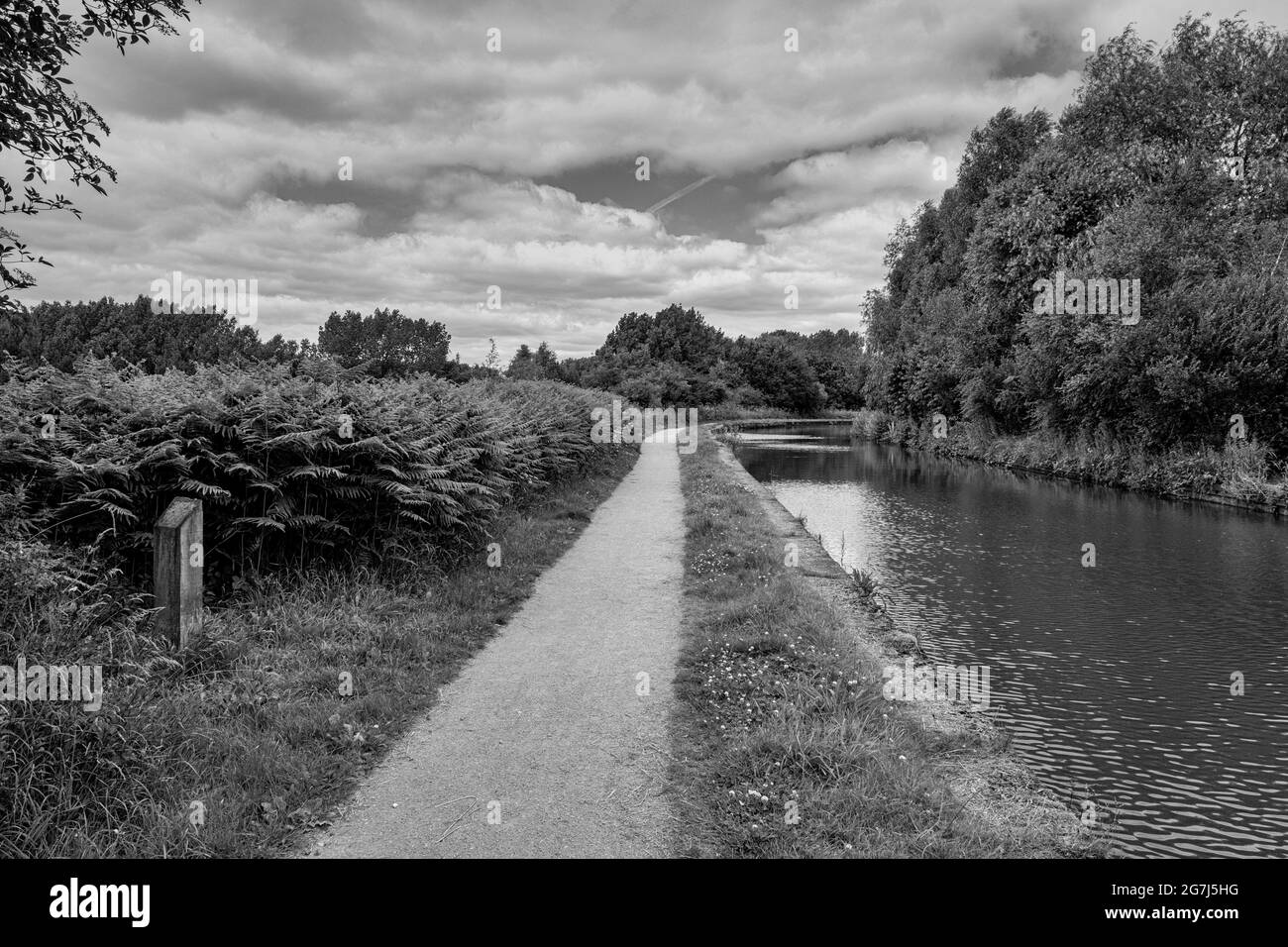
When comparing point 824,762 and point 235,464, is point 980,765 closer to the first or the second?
point 824,762

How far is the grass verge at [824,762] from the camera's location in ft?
11.8

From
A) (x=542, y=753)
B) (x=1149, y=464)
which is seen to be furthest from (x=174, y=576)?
(x=1149, y=464)

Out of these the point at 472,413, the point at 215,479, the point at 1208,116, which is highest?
the point at 1208,116

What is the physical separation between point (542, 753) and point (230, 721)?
1.97 metres

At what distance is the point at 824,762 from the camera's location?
4227mm

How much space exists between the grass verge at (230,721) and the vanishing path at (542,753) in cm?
29

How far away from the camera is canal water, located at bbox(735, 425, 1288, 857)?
15.8 feet

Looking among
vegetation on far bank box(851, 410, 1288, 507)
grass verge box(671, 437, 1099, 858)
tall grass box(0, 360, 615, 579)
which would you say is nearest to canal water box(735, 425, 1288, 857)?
grass verge box(671, 437, 1099, 858)

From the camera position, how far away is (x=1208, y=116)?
86.5ft
